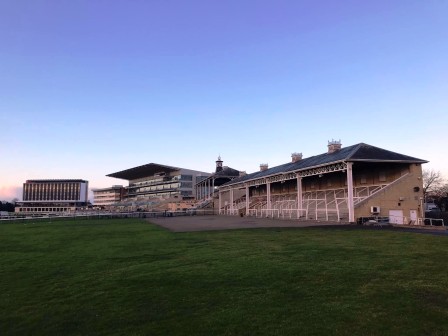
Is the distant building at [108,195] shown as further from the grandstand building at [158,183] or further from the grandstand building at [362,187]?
the grandstand building at [362,187]

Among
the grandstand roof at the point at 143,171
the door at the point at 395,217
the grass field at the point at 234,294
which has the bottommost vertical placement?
the grass field at the point at 234,294

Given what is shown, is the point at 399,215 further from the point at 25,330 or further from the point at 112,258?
the point at 25,330

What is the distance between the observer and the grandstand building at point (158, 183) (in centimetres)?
10850

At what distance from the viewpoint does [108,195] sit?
532 ft

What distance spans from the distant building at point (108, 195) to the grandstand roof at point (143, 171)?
16957mm

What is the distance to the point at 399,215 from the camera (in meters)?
28.4

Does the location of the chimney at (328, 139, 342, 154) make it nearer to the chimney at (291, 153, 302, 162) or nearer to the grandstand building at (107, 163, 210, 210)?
the chimney at (291, 153, 302, 162)

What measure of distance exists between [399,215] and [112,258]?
24.5 metres

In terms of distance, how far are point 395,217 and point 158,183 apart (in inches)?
3937

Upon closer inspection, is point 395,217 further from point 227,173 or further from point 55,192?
point 55,192

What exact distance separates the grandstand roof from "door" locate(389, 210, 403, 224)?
3483 inches

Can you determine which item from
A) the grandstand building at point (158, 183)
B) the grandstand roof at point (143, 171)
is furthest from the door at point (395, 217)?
the grandstand roof at point (143, 171)

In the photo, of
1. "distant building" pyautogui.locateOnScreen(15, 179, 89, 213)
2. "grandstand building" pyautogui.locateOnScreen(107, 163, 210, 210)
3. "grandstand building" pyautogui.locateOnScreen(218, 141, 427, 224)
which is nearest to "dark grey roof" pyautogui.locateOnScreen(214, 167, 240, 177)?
"grandstand building" pyautogui.locateOnScreen(107, 163, 210, 210)

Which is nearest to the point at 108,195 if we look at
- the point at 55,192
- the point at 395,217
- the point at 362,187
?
the point at 55,192
